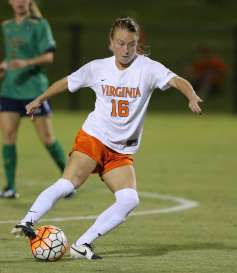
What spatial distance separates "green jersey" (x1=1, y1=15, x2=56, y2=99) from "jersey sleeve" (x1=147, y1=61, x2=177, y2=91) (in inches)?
142

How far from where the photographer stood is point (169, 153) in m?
14.7

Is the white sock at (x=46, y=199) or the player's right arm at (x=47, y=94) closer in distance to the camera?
the white sock at (x=46, y=199)

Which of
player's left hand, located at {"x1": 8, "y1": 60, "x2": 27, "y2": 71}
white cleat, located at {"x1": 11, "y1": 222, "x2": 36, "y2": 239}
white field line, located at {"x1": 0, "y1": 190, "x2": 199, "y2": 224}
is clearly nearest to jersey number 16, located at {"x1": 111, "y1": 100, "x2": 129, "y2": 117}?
white cleat, located at {"x1": 11, "y1": 222, "x2": 36, "y2": 239}

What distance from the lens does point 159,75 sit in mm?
6551

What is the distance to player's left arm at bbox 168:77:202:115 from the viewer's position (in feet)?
20.0

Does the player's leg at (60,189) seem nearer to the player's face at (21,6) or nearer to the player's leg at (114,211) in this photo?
the player's leg at (114,211)

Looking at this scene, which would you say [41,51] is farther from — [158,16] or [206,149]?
[158,16]

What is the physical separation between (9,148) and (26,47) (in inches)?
50.1

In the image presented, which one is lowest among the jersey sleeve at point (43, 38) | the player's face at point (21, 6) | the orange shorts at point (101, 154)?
the orange shorts at point (101, 154)

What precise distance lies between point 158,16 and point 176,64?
9252mm

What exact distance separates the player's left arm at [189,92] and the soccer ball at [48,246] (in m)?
1.43

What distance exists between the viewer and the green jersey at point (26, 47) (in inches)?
393

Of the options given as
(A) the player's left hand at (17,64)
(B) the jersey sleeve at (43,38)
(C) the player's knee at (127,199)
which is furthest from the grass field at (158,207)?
(B) the jersey sleeve at (43,38)

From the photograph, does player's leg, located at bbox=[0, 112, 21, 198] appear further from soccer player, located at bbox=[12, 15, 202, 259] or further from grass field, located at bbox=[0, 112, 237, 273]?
soccer player, located at bbox=[12, 15, 202, 259]
